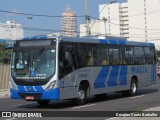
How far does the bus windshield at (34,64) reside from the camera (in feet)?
57.3

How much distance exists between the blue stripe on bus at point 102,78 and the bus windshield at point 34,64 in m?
3.42

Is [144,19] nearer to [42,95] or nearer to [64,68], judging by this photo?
[64,68]

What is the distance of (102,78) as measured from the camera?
2086 centimetres

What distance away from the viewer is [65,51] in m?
18.1

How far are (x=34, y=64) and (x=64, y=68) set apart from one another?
1.19 meters

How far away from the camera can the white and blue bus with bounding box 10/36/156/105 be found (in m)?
17.4

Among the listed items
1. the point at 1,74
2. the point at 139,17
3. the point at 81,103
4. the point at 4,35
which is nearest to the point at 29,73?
the point at 81,103

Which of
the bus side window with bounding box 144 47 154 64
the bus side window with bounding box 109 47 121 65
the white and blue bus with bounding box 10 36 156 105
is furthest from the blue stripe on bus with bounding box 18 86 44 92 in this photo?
the bus side window with bounding box 144 47 154 64

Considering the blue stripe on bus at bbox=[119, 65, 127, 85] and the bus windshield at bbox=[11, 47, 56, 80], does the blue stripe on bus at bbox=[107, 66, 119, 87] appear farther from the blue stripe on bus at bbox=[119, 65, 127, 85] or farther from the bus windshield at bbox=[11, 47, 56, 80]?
the bus windshield at bbox=[11, 47, 56, 80]

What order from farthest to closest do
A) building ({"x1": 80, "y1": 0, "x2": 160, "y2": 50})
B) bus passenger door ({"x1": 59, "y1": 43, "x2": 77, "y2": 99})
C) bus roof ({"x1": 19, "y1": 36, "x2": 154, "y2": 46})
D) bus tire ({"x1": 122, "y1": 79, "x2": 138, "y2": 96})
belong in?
building ({"x1": 80, "y1": 0, "x2": 160, "y2": 50}) < bus tire ({"x1": 122, "y1": 79, "x2": 138, "y2": 96}) < bus roof ({"x1": 19, "y1": 36, "x2": 154, "y2": 46}) < bus passenger door ({"x1": 59, "y1": 43, "x2": 77, "y2": 99})

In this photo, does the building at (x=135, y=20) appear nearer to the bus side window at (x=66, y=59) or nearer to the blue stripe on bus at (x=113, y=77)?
the blue stripe on bus at (x=113, y=77)

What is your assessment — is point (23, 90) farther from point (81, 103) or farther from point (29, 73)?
point (81, 103)

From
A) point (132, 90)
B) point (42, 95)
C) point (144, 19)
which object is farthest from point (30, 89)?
point (144, 19)

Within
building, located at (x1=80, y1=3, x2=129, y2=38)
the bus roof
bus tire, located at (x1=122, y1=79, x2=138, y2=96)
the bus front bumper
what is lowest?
bus tire, located at (x1=122, y1=79, x2=138, y2=96)
